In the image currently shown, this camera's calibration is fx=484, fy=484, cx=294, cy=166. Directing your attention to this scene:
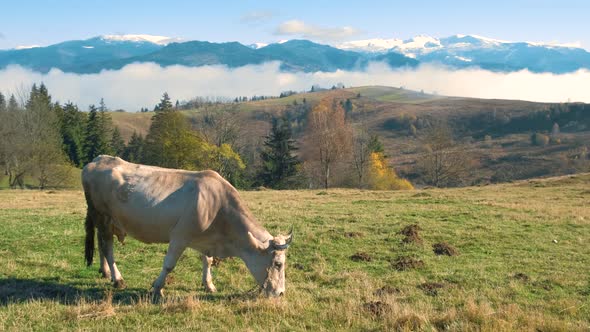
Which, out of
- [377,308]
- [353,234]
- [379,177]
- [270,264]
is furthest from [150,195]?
[379,177]

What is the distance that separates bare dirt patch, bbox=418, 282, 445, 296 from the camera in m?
11.6

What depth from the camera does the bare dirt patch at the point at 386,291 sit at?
11.2m

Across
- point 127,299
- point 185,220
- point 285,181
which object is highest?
point 185,220

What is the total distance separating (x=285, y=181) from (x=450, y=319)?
62869mm

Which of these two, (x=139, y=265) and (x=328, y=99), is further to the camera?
(x=328, y=99)

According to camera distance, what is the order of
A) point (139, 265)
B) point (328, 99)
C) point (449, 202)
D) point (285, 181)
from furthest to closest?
1. point (328, 99)
2. point (285, 181)
3. point (449, 202)
4. point (139, 265)

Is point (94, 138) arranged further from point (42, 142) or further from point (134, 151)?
point (42, 142)

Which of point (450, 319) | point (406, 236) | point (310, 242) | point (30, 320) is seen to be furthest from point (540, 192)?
point (30, 320)

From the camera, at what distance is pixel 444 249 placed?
1633cm

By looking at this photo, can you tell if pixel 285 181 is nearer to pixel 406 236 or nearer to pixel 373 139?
pixel 373 139

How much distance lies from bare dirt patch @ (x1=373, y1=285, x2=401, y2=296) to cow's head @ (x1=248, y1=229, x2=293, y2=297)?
243cm

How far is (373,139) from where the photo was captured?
3179 inches

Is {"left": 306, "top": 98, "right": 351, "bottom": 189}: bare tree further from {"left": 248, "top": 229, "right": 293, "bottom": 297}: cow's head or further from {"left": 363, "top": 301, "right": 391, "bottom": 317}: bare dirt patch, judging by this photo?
{"left": 363, "top": 301, "right": 391, "bottom": 317}: bare dirt patch

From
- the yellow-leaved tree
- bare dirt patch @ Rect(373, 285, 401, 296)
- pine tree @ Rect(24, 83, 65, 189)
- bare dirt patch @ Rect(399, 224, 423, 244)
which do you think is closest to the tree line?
the yellow-leaved tree
